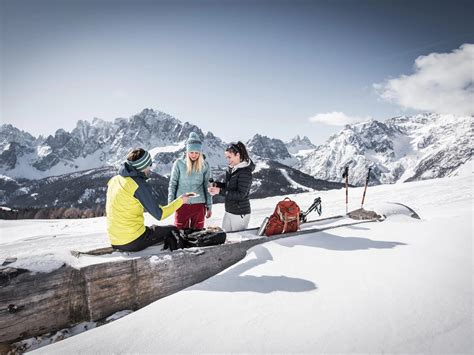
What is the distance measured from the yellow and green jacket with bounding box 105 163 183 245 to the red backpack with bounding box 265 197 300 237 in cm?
235

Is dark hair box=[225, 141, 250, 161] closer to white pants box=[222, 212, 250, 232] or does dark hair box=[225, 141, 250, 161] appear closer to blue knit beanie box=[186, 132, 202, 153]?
blue knit beanie box=[186, 132, 202, 153]

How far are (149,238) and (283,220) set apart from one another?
2613 millimetres

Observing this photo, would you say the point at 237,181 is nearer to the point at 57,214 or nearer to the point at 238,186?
the point at 238,186

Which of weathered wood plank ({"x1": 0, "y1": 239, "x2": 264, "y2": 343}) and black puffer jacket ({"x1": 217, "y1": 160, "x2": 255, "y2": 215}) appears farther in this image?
black puffer jacket ({"x1": 217, "y1": 160, "x2": 255, "y2": 215})

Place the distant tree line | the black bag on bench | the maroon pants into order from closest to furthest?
the black bag on bench → the maroon pants → the distant tree line

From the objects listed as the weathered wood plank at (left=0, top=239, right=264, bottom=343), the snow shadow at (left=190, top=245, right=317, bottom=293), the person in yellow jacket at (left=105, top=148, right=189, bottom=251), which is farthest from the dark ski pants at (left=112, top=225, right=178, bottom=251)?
the snow shadow at (left=190, top=245, right=317, bottom=293)

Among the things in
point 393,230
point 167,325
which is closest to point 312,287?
point 167,325

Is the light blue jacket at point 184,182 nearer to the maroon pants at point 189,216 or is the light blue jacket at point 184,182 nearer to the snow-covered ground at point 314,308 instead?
the maroon pants at point 189,216

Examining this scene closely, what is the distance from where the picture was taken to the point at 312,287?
3.26 meters

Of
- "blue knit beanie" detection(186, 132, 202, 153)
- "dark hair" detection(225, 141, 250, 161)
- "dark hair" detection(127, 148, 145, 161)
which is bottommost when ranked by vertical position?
"dark hair" detection(127, 148, 145, 161)

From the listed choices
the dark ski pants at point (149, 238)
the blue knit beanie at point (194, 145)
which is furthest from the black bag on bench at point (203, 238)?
the blue knit beanie at point (194, 145)

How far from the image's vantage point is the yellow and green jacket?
147 inches

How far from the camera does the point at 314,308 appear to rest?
111 inches

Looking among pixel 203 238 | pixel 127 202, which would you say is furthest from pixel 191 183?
pixel 127 202
